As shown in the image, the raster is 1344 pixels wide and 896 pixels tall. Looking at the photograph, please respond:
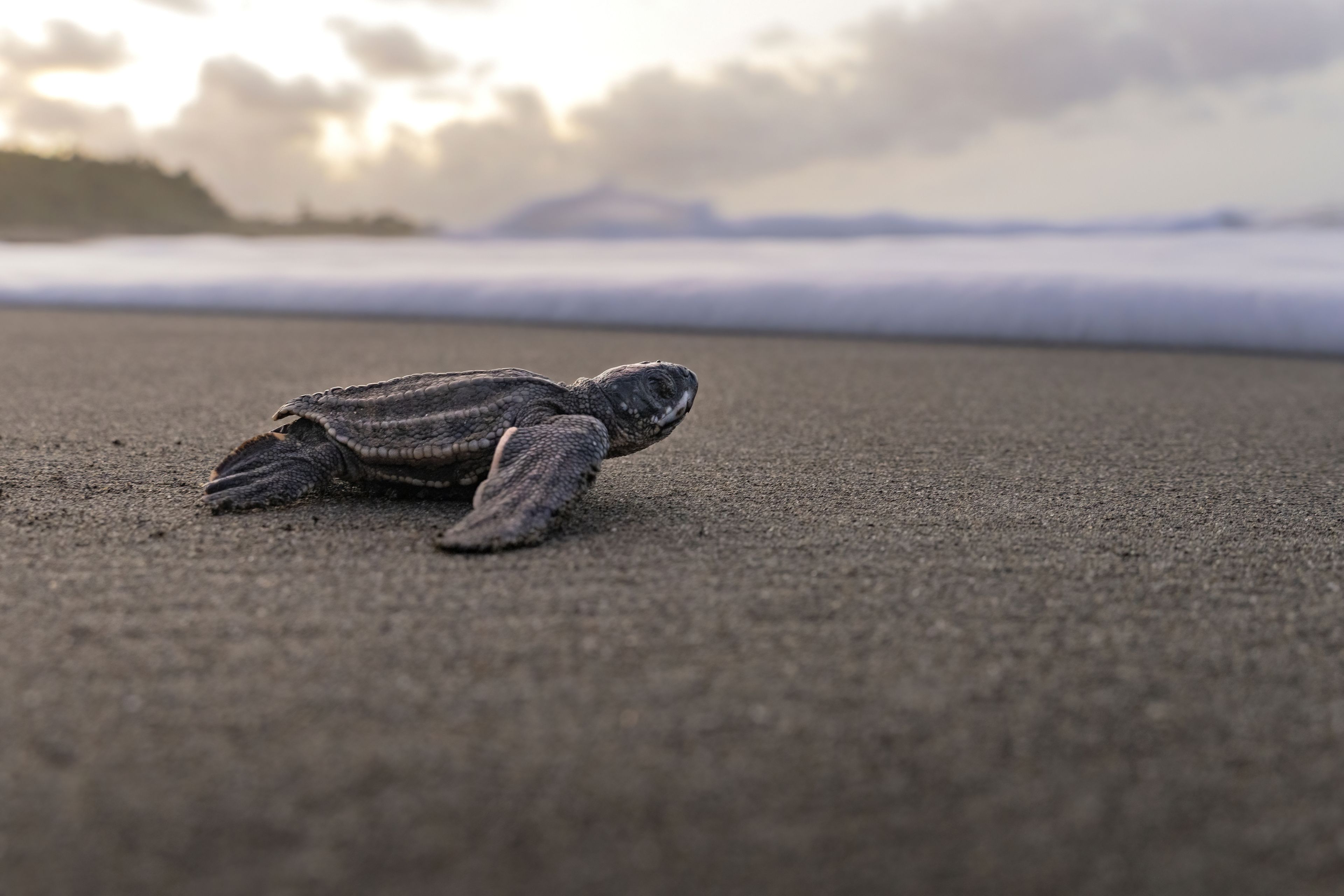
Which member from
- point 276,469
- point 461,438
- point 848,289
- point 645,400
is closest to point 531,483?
point 461,438

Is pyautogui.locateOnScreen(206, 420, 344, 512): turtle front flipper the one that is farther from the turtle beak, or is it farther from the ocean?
the ocean

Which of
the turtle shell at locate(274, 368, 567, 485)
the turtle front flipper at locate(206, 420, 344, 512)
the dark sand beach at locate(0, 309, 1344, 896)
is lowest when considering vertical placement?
the dark sand beach at locate(0, 309, 1344, 896)

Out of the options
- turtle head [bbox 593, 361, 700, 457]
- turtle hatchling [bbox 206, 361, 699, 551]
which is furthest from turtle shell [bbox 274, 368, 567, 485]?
turtle head [bbox 593, 361, 700, 457]

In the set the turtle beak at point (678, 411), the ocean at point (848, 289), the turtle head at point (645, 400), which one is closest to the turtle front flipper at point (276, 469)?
the turtle head at point (645, 400)

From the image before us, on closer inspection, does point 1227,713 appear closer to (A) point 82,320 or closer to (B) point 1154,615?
(B) point 1154,615

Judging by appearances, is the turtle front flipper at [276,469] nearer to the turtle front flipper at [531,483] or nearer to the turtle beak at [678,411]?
the turtle front flipper at [531,483]
